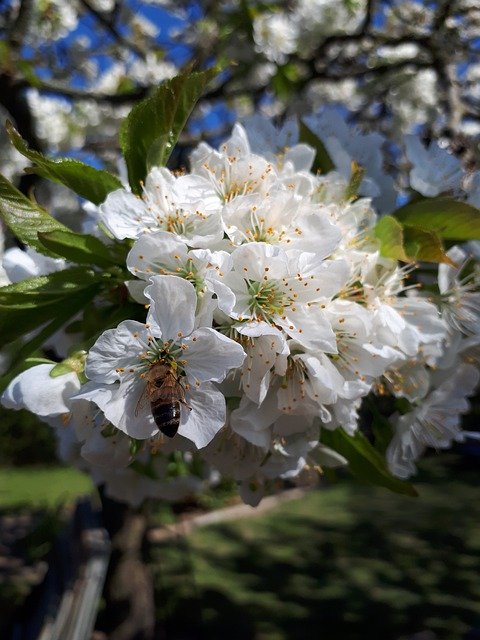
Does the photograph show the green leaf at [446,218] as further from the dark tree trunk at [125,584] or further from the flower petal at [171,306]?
the dark tree trunk at [125,584]

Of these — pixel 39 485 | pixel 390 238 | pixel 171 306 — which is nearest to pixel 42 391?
pixel 171 306

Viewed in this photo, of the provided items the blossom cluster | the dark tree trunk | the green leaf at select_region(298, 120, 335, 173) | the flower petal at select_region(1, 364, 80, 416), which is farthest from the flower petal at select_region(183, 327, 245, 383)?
the dark tree trunk

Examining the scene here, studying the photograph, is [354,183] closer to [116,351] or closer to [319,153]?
[319,153]

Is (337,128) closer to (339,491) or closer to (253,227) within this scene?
(253,227)

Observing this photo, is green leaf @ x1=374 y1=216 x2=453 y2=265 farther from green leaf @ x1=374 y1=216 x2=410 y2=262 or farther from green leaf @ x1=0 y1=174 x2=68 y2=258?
green leaf @ x1=0 y1=174 x2=68 y2=258

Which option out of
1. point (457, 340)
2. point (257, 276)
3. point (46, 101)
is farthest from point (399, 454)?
point (46, 101)
